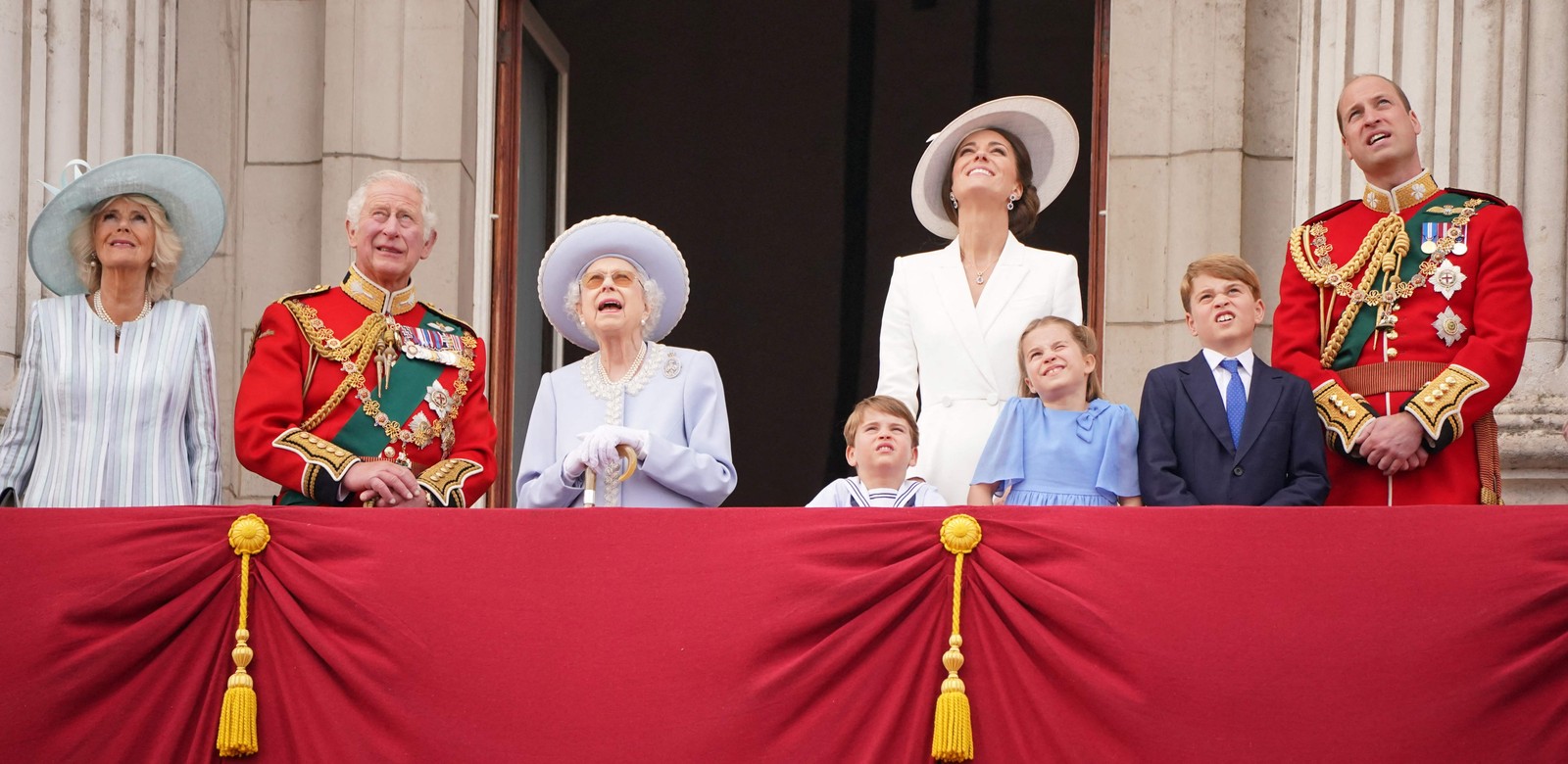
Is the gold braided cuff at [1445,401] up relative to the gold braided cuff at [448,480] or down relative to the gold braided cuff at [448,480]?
up

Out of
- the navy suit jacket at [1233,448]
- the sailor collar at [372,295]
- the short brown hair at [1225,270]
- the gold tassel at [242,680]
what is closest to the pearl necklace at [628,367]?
the sailor collar at [372,295]

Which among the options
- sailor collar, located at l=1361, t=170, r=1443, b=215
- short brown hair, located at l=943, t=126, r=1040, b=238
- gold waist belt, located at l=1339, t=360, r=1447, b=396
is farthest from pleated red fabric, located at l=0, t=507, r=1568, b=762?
short brown hair, located at l=943, t=126, r=1040, b=238

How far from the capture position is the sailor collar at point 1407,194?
19.3 ft

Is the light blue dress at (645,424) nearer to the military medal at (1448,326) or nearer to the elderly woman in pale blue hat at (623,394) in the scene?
the elderly woman in pale blue hat at (623,394)

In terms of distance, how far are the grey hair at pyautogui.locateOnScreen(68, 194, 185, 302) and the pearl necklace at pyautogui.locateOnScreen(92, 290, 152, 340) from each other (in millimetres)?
27

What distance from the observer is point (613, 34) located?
39.9 feet

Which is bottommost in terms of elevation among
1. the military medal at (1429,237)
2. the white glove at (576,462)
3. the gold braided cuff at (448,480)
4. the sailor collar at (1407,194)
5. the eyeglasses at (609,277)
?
the gold braided cuff at (448,480)

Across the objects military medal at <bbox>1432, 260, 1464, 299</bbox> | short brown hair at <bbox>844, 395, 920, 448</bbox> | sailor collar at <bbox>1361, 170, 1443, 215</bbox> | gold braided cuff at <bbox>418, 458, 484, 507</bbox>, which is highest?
sailor collar at <bbox>1361, 170, 1443, 215</bbox>

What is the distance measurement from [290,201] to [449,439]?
2.62m

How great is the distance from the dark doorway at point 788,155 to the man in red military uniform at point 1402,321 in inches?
232

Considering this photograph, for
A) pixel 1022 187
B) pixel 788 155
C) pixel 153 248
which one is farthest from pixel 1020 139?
pixel 788 155

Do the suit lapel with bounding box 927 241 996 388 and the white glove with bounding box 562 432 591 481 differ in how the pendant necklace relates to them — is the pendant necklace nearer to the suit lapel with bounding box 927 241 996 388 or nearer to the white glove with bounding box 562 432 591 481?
the suit lapel with bounding box 927 241 996 388

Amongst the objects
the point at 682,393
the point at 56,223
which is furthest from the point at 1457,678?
the point at 56,223

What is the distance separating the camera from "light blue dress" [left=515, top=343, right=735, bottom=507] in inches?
222
